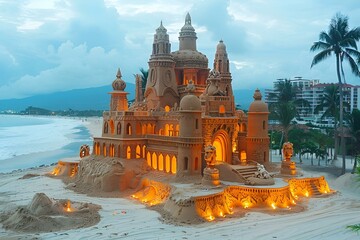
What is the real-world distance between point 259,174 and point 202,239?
9773 mm

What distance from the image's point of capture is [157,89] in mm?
38875

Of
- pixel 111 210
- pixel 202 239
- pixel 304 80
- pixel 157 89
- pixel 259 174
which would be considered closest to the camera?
pixel 202 239

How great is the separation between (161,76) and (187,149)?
398 inches

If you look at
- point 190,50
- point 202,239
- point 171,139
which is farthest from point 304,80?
point 202,239

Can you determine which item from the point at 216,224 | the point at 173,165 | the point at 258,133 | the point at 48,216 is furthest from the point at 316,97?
the point at 48,216

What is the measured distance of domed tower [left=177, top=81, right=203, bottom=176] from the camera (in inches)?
1232

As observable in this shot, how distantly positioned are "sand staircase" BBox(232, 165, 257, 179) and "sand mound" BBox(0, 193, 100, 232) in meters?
10.5

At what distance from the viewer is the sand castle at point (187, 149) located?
2859 centimetres

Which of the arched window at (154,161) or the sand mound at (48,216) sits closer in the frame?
the sand mound at (48,216)

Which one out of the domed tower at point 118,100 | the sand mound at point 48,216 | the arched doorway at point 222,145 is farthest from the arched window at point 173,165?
the domed tower at point 118,100

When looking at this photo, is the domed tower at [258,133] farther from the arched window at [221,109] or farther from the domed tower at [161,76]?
the domed tower at [161,76]

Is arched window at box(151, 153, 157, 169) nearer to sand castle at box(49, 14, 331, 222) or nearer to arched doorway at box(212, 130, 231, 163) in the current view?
sand castle at box(49, 14, 331, 222)

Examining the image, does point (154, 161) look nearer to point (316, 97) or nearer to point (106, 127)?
point (106, 127)

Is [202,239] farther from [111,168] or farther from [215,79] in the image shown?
[215,79]
